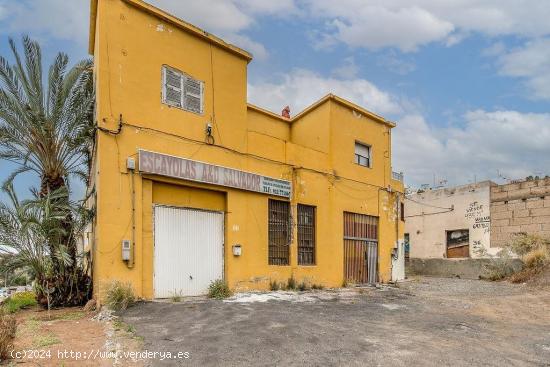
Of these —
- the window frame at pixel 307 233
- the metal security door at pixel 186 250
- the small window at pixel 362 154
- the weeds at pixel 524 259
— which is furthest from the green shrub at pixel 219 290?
the weeds at pixel 524 259

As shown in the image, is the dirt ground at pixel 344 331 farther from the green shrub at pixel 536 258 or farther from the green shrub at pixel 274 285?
the green shrub at pixel 536 258

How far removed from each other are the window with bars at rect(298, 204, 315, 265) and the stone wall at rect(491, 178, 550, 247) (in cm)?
1356

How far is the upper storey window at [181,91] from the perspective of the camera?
11641mm

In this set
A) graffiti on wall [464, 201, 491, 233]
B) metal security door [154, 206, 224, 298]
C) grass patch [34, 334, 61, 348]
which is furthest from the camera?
graffiti on wall [464, 201, 491, 233]

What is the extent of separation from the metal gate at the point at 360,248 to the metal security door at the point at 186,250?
6.13 metres

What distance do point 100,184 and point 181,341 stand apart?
4674 millimetres

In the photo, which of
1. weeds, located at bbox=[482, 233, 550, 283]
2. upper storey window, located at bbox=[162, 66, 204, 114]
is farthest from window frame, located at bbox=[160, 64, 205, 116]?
weeds, located at bbox=[482, 233, 550, 283]

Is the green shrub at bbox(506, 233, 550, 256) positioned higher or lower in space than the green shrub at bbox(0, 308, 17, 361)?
lower

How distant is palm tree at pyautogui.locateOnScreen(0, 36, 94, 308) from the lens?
415 inches

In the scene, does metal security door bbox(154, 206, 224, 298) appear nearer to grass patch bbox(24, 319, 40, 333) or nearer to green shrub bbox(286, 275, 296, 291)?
green shrub bbox(286, 275, 296, 291)

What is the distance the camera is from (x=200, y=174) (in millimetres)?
11703

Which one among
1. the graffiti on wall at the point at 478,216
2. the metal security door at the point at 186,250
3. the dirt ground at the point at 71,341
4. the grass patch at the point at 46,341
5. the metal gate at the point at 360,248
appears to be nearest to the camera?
the dirt ground at the point at 71,341

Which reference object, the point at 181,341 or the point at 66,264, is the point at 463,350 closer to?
the point at 181,341

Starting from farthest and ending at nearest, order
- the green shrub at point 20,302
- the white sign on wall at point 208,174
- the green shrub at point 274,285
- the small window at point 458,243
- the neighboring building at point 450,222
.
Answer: the small window at point 458,243 → the neighboring building at point 450,222 → the green shrub at point 274,285 → the white sign on wall at point 208,174 → the green shrub at point 20,302
